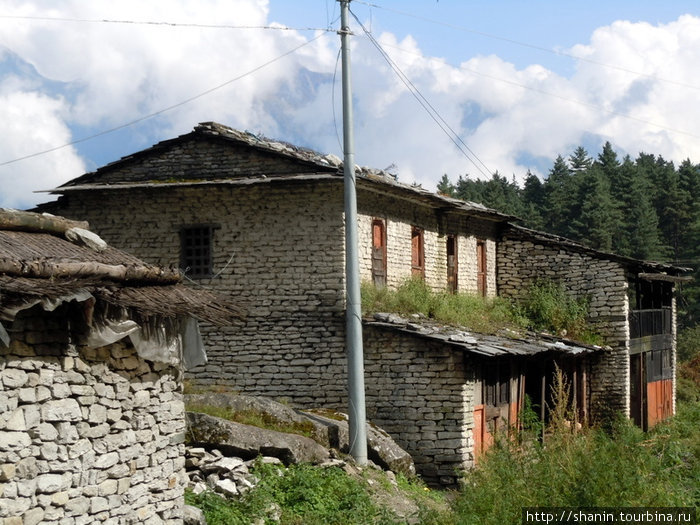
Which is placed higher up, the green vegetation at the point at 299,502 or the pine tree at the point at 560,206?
the pine tree at the point at 560,206

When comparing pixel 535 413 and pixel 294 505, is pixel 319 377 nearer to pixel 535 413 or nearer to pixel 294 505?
pixel 535 413

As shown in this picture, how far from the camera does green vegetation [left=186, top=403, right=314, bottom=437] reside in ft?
46.5

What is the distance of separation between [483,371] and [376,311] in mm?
2321

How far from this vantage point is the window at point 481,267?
25141 mm

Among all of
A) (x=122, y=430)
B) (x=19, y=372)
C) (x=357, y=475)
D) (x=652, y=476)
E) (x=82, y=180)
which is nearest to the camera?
(x=19, y=372)

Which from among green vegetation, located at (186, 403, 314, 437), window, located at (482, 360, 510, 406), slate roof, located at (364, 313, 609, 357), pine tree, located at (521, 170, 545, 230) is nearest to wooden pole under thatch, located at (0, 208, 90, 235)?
green vegetation, located at (186, 403, 314, 437)

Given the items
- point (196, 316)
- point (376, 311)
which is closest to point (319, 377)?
point (376, 311)

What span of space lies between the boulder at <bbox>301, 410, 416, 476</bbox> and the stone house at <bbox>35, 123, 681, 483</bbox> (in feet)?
5.35

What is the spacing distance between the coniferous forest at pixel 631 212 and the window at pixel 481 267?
106 ft

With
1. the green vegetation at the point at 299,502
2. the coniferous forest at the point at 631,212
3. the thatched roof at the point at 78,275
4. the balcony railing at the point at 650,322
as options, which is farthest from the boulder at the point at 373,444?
the coniferous forest at the point at 631,212

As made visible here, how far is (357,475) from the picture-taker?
1394cm

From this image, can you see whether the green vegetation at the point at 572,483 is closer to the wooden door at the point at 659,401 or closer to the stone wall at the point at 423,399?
the stone wall at the point at 423,399

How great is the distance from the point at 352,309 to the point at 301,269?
4079mm

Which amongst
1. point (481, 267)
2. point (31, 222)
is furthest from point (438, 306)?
point (31, 222)
